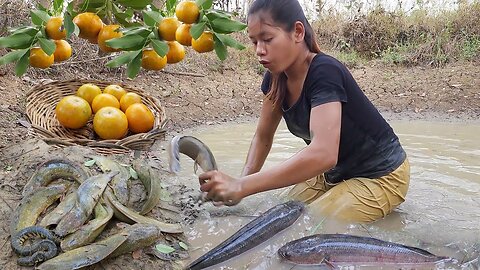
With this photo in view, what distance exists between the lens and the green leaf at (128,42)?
5.58 feet

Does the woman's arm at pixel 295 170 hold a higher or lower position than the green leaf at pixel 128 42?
lower

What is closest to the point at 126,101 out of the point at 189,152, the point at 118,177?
the point at 189,152

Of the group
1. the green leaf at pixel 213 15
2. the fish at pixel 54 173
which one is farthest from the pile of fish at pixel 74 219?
the green leaf at pixel 213 15

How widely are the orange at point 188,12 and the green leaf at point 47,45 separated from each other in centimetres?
46

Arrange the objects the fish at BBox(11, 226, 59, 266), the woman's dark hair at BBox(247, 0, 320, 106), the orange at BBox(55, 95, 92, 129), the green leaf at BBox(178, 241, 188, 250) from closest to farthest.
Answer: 1. the fish at BBox(11, 226, 59, 266)
2. the woman's dark hair at BBox(247, 0, 320, 106)
3. the green leaf at BBox(178, 241, 188, 250)
4. the orange at BBox(55, 95, 92, 129)

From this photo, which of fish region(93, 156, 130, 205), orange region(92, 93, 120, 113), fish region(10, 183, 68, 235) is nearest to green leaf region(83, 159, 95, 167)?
fish region(93, 156, 130, 205)

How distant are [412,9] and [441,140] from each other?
4.98 metres

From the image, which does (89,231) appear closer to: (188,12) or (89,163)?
(89,163)

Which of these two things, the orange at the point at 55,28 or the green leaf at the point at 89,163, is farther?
the green leaf at the point at 89,163

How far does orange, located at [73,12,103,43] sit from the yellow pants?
64.4 inches

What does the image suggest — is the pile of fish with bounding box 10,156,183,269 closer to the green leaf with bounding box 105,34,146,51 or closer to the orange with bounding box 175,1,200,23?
the green leaf with bounding box 105,34,146,51

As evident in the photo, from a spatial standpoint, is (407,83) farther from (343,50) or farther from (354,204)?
(354,204)

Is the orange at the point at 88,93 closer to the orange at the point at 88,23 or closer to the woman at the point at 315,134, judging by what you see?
the woman at the point at 315,134

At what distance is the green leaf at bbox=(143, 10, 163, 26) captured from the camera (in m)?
1.80
